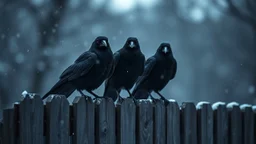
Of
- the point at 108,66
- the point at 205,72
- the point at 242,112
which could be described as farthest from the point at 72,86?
the point at 205,72

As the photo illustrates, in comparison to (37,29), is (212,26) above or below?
above

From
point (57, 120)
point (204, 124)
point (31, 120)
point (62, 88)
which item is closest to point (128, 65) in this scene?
point (62, 88)

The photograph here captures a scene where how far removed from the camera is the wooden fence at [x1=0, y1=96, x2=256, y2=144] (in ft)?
12.9

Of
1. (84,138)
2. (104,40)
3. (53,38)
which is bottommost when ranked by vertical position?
(84,138)

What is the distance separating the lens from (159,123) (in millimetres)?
4812

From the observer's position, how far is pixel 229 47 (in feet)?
76.1

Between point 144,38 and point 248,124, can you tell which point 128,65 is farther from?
point 144,38

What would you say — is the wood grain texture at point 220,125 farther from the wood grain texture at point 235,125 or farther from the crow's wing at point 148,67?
the crow's wing at point 148,67

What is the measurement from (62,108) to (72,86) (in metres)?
1.06

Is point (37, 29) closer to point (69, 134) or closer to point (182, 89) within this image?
point (69, 134)

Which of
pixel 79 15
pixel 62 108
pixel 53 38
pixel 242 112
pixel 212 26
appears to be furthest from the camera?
pixel 212 26

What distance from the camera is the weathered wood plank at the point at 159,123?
15.7 ft

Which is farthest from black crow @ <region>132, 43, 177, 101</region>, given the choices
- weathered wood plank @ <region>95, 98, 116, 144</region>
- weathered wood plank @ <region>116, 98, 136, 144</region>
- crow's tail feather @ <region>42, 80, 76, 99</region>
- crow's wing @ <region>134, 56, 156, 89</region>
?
weathered wood plank @ <region>95, 98, 116, 144</region>

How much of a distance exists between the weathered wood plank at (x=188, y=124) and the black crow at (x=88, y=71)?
3.32 feet
